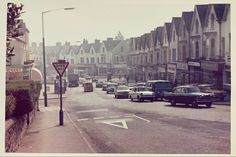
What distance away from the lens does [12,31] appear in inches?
276

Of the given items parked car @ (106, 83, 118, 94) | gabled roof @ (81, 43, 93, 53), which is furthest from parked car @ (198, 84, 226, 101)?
gabled roof @ (81, 43, 93, 53)

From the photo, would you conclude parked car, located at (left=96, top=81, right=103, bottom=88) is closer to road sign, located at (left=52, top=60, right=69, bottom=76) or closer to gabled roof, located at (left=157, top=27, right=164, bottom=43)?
road sign, located at (left=52, top=60, right=69, bottom=76)

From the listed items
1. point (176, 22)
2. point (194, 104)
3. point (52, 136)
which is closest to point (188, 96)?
point (194, 104)

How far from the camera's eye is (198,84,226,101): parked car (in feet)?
22.4

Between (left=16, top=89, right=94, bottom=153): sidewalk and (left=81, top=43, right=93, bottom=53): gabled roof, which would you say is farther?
(left=81, top=43, right=93, bottom=53): gabled roof

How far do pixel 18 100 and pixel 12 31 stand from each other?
142cm

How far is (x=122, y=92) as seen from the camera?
7691 mm

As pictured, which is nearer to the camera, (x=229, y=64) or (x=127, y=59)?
(x=229, y=64)

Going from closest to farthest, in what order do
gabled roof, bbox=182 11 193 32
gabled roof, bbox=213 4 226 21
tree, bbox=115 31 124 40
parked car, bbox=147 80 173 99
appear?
gabled roof, bbox=213 4 226 21, gabled roof, bbox=182 11 193 32, tree, bbox=115 31 124 40, parked car, bbox=147 80 173 99

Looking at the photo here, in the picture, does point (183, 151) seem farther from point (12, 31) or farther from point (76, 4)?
point (12, 31)

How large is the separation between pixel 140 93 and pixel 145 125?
83 centimetres

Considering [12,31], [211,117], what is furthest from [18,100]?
[211,117]

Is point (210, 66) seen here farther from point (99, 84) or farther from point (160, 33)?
point (99, 84)

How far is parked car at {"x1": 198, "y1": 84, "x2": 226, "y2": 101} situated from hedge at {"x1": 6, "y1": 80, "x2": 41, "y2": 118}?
11.2 ft
